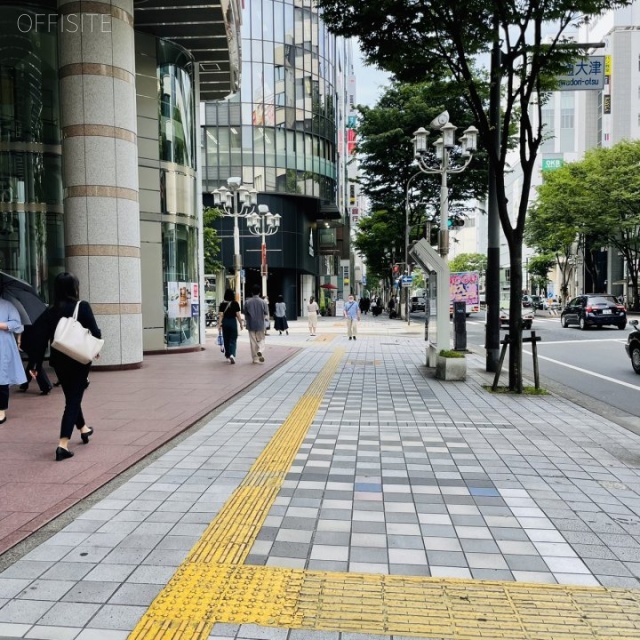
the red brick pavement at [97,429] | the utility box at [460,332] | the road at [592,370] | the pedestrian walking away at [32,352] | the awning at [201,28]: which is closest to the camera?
the red brick pavement at [97,429]

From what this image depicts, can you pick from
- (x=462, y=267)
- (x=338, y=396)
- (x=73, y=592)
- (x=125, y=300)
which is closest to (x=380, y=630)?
(x=73, y=592)

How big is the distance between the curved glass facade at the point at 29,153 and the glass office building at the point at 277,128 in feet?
88.7

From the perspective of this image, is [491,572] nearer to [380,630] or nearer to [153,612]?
[380,630]

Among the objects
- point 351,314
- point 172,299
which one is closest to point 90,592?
point 172,299

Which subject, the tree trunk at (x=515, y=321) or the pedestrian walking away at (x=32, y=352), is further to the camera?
the tree trunk at (x=515, y=321)

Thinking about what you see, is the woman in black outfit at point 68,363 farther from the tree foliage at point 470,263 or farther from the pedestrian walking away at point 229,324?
the tree foliage at point 470,263

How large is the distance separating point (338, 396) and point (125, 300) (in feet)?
16.9

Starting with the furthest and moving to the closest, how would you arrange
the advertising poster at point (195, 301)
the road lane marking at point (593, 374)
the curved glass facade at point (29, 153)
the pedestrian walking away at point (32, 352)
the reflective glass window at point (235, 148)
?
1. the reflective glass window at point (235, 148)
2. the advertising poster at point (195, 301)
3. the curved glass facade at point (29, 153)
4. the road lane marking at point (593, 374)
5. the pedestrian walking away at point (32, 352)

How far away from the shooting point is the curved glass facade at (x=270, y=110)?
39.2 metres

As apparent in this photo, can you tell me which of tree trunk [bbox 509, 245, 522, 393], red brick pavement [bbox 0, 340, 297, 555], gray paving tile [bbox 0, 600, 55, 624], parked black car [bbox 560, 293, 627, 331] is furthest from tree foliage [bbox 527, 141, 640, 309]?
gray paving tile [bbox 0, 600, 55, 624]

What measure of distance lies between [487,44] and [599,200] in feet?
104

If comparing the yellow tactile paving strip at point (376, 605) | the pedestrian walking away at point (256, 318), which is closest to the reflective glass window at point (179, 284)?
the pedestrian walking away at point (256, 318)

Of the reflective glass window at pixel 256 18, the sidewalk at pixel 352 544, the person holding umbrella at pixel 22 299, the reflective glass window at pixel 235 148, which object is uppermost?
the reflective glass window at pixel 256 18

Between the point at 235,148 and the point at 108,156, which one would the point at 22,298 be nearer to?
the point at 108,156
